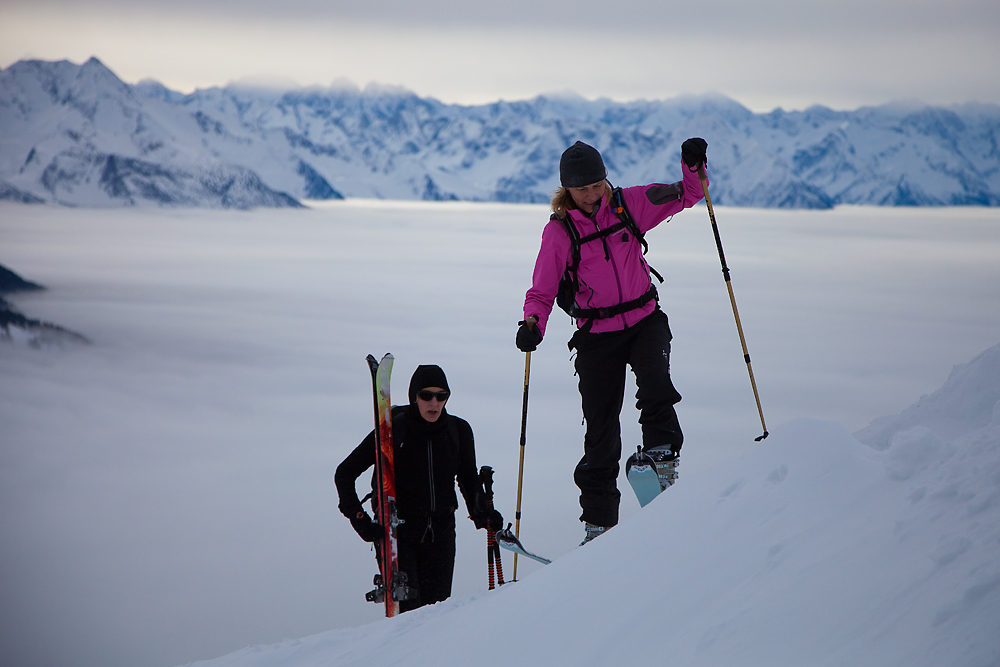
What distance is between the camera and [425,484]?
4930mm

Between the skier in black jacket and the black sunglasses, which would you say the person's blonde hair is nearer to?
the skier in black jacket

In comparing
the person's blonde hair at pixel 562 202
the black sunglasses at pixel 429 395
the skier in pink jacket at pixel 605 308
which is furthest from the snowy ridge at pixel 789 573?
the person's blonde hair at pixel 562 202

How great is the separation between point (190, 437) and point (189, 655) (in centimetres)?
3696

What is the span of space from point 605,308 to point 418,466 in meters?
1.64

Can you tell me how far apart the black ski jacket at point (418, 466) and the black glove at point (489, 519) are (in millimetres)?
52

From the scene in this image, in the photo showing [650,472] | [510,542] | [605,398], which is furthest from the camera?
[510,542]

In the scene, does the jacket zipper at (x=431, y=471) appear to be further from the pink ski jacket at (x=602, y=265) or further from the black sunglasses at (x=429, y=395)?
the pink ski jacket at (x=602, y=265)

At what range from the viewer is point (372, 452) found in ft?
16.0

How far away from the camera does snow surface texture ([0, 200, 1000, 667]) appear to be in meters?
2.60

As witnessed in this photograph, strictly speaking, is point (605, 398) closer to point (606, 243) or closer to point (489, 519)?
point (606, 243)

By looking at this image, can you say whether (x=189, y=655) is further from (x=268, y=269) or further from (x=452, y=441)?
(x=268, y=269)

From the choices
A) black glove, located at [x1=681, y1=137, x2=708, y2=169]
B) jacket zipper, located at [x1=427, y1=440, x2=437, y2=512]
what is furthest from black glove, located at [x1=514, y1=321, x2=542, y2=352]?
black glove, located at [x1=681, y1=137, x2=708, y2=169]

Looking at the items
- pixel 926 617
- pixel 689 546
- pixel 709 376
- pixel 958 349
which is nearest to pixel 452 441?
pixel 689 546

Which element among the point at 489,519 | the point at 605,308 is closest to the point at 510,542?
the point at 489,519
